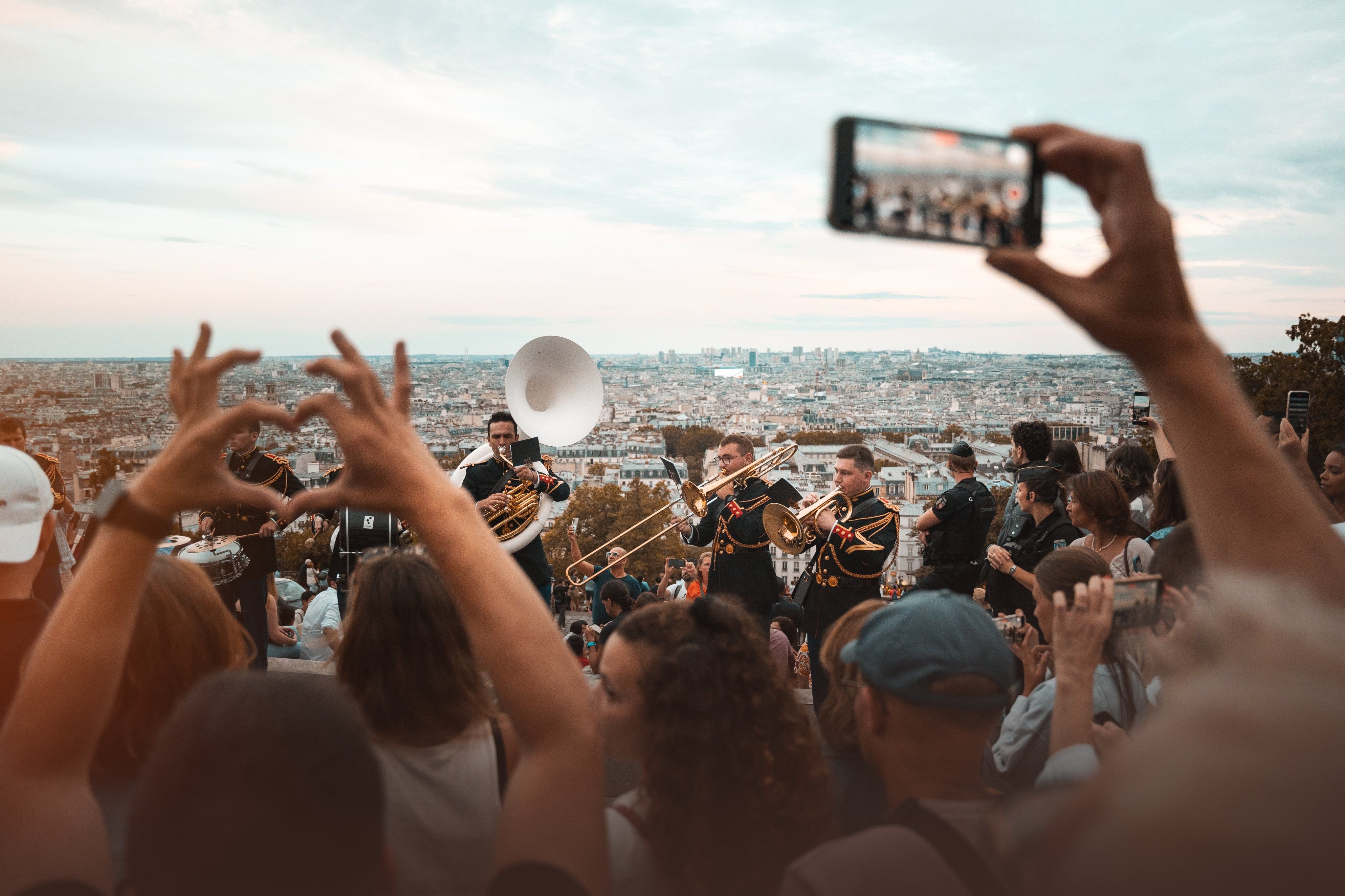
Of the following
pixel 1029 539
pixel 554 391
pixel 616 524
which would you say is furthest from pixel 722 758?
pixel 616 524

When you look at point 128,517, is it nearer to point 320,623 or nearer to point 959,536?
point 320,623

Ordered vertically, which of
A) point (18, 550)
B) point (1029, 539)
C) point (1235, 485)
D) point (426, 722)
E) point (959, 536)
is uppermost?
point (1235, 485)

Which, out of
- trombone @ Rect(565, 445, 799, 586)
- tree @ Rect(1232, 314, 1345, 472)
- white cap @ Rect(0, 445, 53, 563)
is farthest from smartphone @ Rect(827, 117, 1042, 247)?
tree @ Rect(1232, 314, 1345, 472)

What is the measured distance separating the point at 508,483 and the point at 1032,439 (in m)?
4.21

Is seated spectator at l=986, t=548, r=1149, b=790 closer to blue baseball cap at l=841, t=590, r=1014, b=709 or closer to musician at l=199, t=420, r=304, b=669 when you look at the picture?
blue baseball cap at l=841, t=590, r=1014, b=709

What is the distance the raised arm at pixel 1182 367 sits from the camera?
40.6 inches

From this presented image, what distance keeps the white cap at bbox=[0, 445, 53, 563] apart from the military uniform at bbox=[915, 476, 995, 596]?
5.38 m

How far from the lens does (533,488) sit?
758 cm

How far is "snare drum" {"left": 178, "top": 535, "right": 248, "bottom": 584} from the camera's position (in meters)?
5.45

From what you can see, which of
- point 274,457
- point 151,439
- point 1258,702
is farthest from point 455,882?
point 274,457

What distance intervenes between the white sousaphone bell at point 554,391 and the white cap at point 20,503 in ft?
20.4

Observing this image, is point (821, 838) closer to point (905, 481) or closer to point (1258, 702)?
point (1258, 702)

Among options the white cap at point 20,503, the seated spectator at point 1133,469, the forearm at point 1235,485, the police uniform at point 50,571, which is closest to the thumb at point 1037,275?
the forearm at point 1235,485

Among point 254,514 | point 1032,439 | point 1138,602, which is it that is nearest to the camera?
point 1138,602
